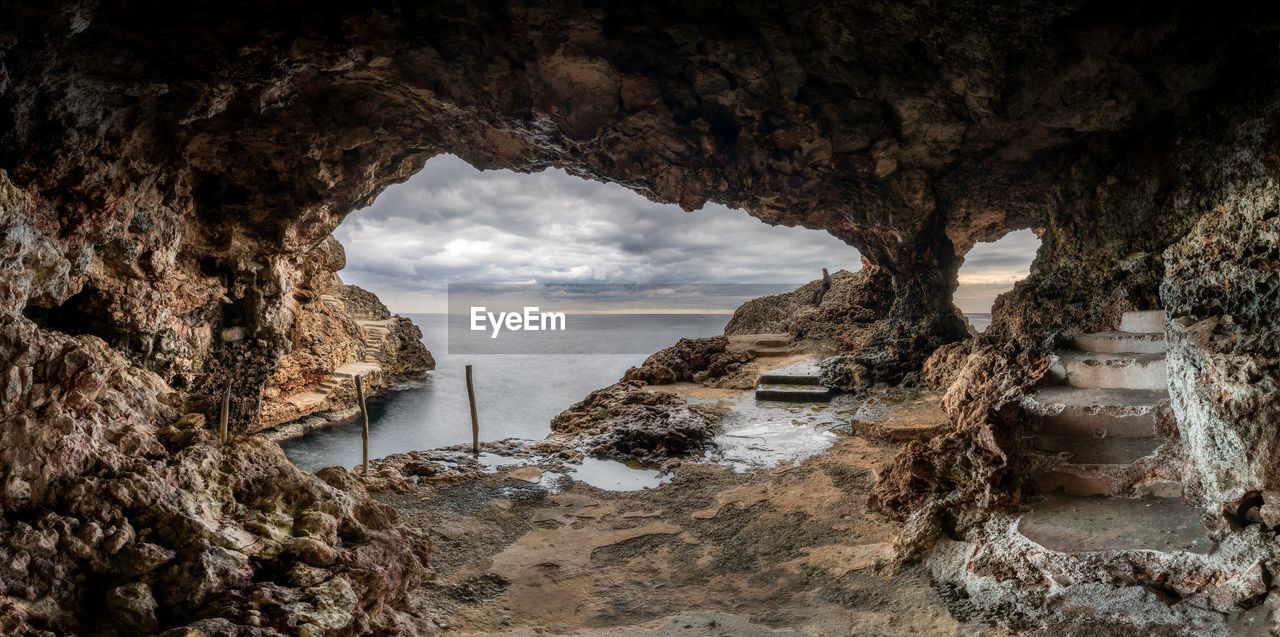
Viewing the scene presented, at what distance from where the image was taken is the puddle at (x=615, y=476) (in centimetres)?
713

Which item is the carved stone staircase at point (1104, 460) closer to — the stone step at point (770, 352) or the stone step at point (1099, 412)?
the stone step at point (1099, 412)

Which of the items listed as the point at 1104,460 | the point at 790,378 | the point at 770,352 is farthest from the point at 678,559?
the point at 770,352

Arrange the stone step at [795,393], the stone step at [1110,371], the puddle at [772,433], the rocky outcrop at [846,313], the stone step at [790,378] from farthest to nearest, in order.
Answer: the rocky outcrop at [846,313] < the stone step at [790,378] < the stone step at [795,393] < the puddle at [772,433] < the stone step at [1110,371]

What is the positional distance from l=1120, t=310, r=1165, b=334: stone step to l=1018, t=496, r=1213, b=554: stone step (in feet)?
10.2

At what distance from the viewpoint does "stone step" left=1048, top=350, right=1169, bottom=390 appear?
530 cm

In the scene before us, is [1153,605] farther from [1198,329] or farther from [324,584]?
[324,584]

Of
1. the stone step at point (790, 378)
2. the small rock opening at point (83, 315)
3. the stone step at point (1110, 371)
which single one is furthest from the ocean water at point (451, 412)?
the stone step at point (1110, 371)

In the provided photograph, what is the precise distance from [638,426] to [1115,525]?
20.1ft

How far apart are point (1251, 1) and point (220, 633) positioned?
931cm

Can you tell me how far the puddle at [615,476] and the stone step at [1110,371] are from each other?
4618 mm

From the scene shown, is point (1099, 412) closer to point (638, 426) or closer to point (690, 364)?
point (638, 426)

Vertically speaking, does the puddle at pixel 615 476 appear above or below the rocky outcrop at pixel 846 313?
below

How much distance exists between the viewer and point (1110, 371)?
559cm

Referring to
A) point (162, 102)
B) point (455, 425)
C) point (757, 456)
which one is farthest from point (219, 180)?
point (455, 425)
